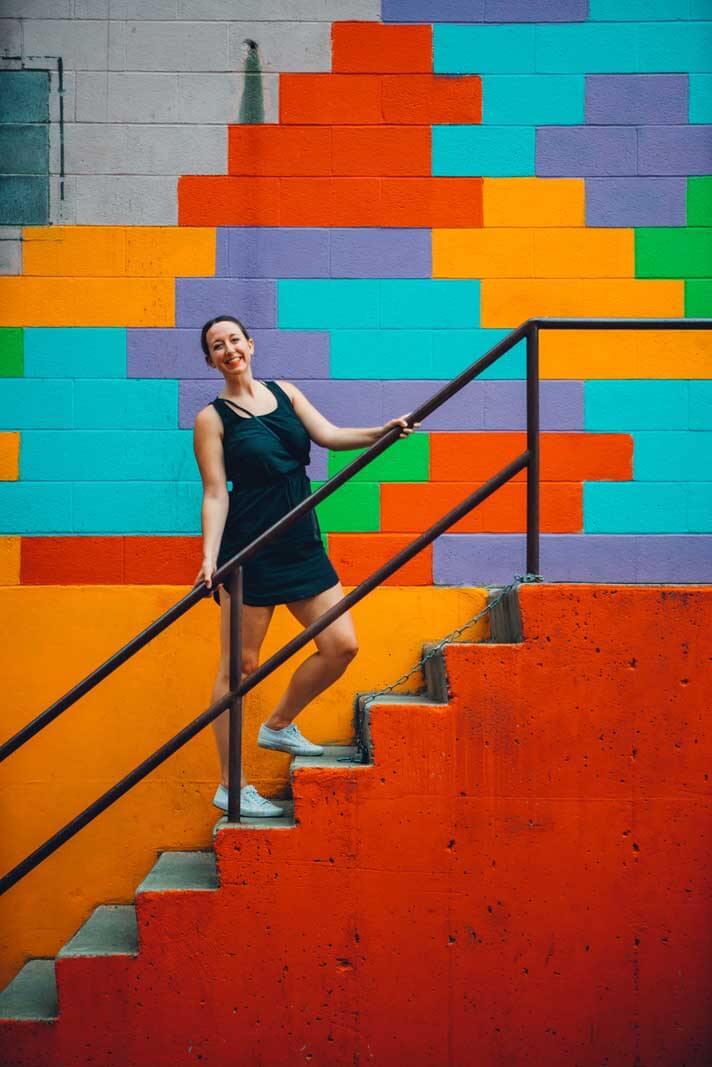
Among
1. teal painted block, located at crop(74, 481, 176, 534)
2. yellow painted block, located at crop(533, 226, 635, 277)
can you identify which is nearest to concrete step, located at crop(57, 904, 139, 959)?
teal painted block, located at crop(74, 481, 176, 534)

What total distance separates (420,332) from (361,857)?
2181 mm

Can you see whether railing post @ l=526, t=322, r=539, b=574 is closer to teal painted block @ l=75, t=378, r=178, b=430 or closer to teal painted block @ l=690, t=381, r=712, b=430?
teal painted block @ l=690, t=381, r=712, b=430

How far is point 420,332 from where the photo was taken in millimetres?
4566

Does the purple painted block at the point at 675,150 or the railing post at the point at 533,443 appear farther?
the purple painted block at the point at 675,150

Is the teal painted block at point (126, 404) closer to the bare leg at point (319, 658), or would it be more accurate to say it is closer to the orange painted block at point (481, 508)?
the orange painted block at point (481, 508)

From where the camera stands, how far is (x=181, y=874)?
148 inches

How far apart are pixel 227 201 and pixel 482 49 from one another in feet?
4.08

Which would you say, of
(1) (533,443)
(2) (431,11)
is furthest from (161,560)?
(2) (431,11)

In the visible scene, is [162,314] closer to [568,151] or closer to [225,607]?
[225,607]

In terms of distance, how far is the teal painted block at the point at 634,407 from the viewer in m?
4.55

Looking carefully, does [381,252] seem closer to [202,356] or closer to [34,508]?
[202,356]

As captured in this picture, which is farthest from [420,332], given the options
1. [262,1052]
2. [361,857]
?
[262,1052]

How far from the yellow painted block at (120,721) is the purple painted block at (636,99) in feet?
6.83

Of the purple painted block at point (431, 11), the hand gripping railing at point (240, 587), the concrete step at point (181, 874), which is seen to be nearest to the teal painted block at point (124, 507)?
the hand gripping railing at point (240, 587)
